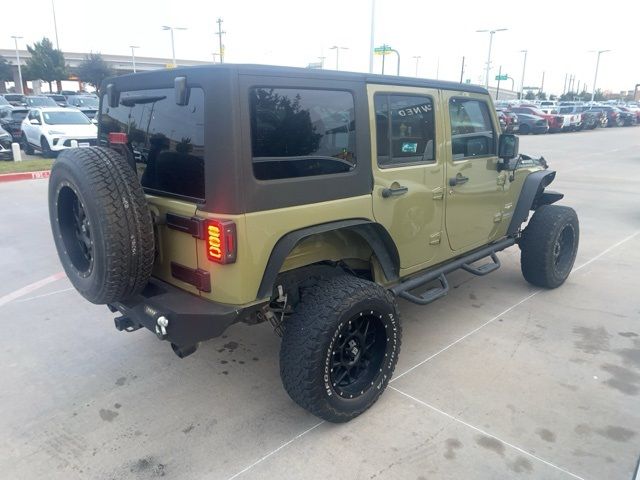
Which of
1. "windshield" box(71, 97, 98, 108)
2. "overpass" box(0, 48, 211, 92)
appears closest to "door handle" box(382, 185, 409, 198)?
"windshield" box(71, 97, 98, 108)

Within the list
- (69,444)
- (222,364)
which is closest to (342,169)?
(222,364)

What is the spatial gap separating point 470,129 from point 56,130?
A: 13871 millimetres

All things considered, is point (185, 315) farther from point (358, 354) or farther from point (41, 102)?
point (41, 102)

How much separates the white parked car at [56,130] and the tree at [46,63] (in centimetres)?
3952

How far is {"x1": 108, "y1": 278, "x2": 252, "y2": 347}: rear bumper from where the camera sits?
2.54 meters

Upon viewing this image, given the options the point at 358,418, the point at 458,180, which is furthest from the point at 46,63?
the point at 358,418

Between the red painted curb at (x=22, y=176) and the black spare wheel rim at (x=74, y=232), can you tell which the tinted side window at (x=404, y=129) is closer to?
the black spare wheel rim at (x=74, y=232)

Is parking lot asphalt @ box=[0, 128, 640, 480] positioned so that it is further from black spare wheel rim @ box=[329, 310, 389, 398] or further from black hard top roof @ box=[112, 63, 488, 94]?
black hard top roof @ box=[112, 63, 488, 94]

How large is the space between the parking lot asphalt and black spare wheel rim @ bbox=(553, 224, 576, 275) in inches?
12.2

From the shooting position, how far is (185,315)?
2543 millimetres

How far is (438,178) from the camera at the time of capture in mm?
3678

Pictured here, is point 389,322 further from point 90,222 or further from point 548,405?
point 90,222

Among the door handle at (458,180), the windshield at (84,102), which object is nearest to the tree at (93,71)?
the windshield at (84,102)

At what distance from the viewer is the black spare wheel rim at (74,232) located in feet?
9.56
